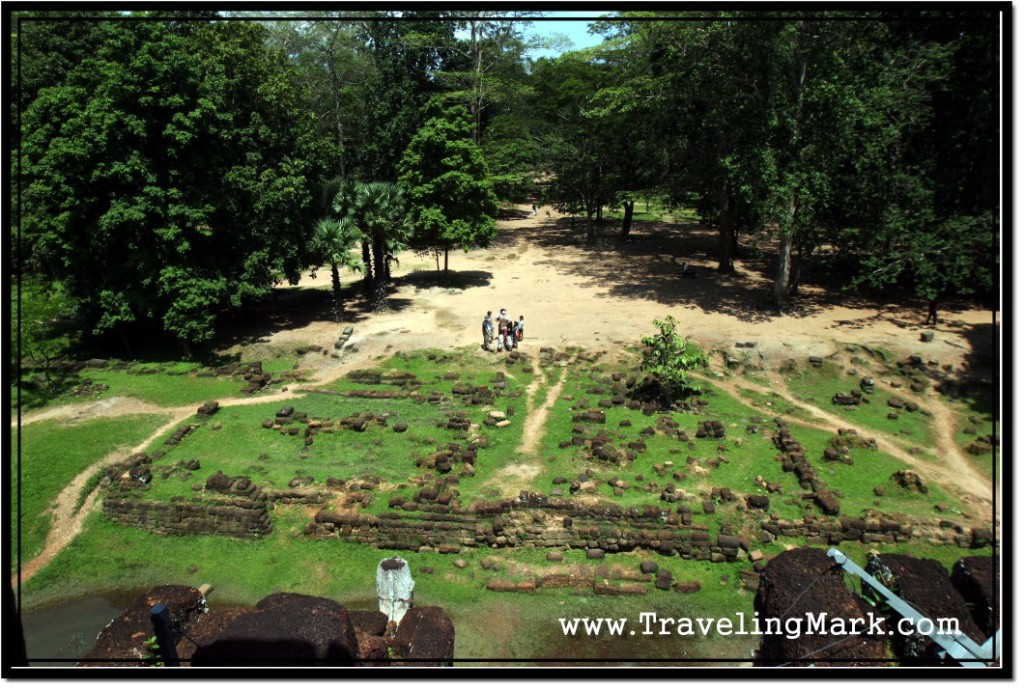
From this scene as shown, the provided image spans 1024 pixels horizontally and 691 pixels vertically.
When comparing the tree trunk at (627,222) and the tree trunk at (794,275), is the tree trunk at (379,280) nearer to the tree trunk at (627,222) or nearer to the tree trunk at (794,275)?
the tree trunk at (794,275)

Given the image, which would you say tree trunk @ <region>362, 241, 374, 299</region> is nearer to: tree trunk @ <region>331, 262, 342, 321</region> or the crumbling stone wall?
tree trunk @ <region>331, 262, 342, 321</region>

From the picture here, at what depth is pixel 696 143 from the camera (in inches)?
1271

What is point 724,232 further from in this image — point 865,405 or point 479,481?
point 479,481

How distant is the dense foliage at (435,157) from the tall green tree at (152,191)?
0.27ft

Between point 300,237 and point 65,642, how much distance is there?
62.5 feet

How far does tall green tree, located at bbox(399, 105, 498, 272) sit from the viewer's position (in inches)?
1305

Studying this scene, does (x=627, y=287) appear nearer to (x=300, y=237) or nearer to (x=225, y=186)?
(x=300, y=237)

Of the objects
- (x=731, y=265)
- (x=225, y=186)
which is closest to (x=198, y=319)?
(x=225, y=186)

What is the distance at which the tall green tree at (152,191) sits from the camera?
74.9ft

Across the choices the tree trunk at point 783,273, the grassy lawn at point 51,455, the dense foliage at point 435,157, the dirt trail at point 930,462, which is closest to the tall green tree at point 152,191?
the dense foliage at point 435,157

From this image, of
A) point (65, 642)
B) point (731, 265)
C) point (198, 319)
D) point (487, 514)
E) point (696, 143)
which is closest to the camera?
point (65, 642)

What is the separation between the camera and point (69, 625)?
12875 millimetres

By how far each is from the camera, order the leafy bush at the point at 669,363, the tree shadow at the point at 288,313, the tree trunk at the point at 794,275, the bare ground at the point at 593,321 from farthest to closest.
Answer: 1. the tree trunk at the point at 794,275
2. the tree shadow at the point at 288,313
3. the leafy bush at the point at 669,363
4. the bare ground at the point at 593,321

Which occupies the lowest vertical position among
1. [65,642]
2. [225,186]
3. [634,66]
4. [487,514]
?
[65,642]
